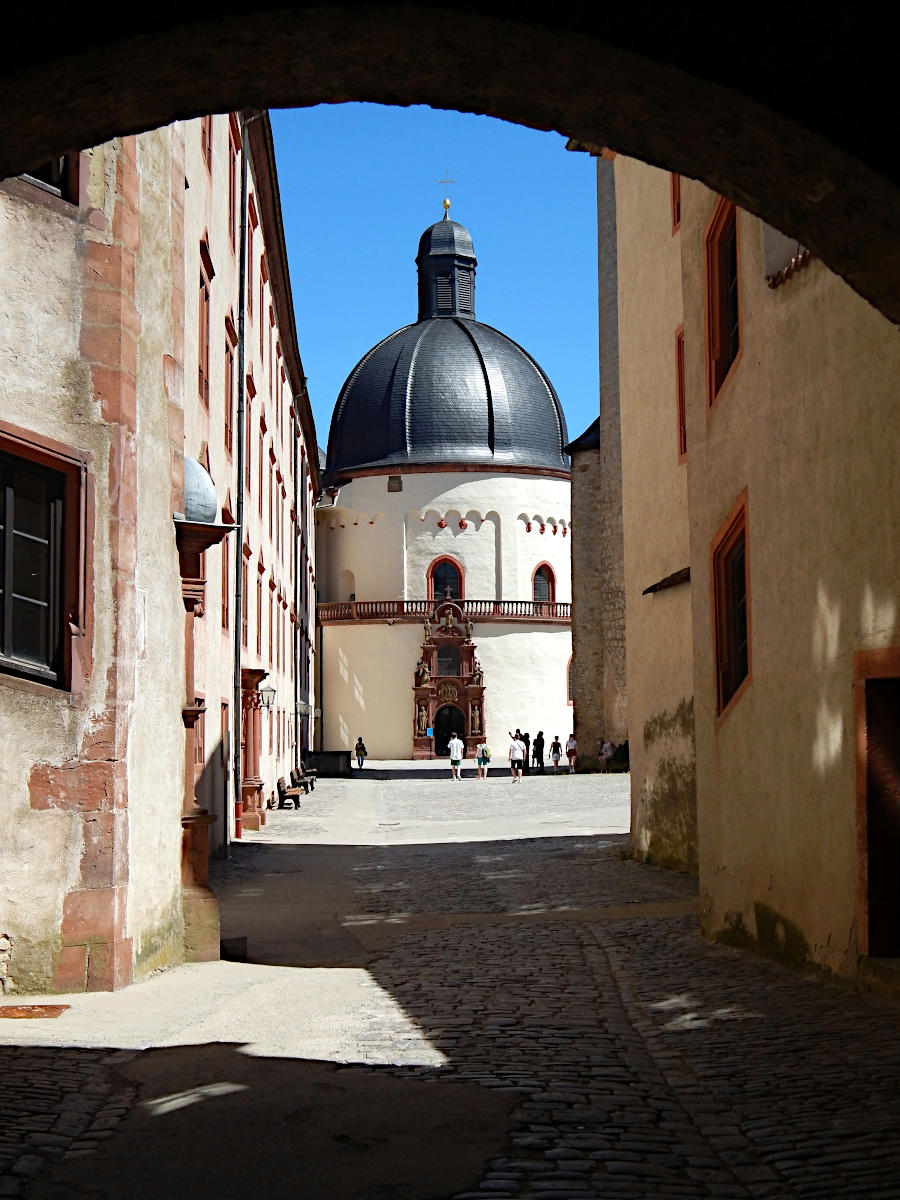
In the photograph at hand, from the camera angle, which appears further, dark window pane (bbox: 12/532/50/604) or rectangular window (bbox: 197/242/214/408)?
rectangular window (bbox: 197/242/214/408)

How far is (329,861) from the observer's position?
60.2ft

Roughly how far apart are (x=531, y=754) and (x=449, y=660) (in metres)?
5.06

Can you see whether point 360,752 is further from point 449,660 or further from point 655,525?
point 655,525

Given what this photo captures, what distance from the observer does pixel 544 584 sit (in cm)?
6419

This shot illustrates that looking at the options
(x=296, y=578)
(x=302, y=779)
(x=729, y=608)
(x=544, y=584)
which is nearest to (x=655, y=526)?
(x=729, y=608)

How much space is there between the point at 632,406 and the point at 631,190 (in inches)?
112

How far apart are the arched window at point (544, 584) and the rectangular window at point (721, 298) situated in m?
51.9

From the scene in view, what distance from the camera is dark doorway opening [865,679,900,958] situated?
Answer: 7688mm

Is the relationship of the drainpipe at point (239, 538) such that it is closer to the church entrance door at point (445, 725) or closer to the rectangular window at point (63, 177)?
the rectangular window at point (63, 177)

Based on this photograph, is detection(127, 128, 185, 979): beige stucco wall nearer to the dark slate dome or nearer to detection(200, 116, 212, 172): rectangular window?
detection(200, 116, 212, 172): rectangular window

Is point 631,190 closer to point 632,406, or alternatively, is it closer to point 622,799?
point 632,406

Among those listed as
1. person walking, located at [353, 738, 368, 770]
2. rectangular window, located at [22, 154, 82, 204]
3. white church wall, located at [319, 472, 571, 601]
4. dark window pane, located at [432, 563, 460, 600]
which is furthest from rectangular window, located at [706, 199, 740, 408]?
dark window pane, located at [432, 563, 460, 600]

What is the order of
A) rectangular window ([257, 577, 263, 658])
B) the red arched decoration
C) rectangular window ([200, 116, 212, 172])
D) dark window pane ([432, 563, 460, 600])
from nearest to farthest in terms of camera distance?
rectangular window ([200, 116, 212, 172]) < rectangular window ([257, 577, 263, 658]) < the red arched decoration < dark window pane ([432, 563, 460, 600])

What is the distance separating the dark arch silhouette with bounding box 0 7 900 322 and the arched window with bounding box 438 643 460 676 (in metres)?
58.0
